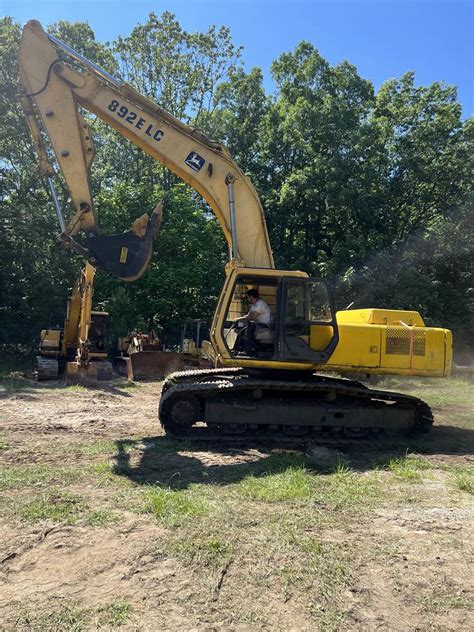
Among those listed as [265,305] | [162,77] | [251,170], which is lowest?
[265,305]

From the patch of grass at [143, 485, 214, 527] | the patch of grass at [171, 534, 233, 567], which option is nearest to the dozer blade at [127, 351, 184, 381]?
the patch of grass at [143, 485, 214, 527]

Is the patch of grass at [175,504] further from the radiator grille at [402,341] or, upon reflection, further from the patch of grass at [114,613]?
the radiator grille at [402,341]

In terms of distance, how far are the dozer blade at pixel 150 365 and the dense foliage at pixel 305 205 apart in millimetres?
5284

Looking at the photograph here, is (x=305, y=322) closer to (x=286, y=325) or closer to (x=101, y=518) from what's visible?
(x=286, y=325)

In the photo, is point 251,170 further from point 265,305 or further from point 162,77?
point 265,305

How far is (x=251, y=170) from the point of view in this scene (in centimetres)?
2538

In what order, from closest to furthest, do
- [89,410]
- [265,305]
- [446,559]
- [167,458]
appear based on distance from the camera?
[446,559] → [167,458] → [265,305] → [89,410]

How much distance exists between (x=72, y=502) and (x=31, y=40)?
772 cm

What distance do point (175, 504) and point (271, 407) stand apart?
9.96ft

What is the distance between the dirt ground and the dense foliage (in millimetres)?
13983

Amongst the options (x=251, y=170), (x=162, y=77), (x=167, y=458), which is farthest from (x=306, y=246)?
(x=167, y=458)

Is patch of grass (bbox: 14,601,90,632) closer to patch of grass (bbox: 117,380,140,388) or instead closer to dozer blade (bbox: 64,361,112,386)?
patch of grass (bbox: 117,380,140,388)

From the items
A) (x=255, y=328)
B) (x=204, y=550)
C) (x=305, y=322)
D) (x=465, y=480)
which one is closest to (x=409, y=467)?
(x=465, y=480)

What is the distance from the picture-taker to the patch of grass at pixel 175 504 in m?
4.55
